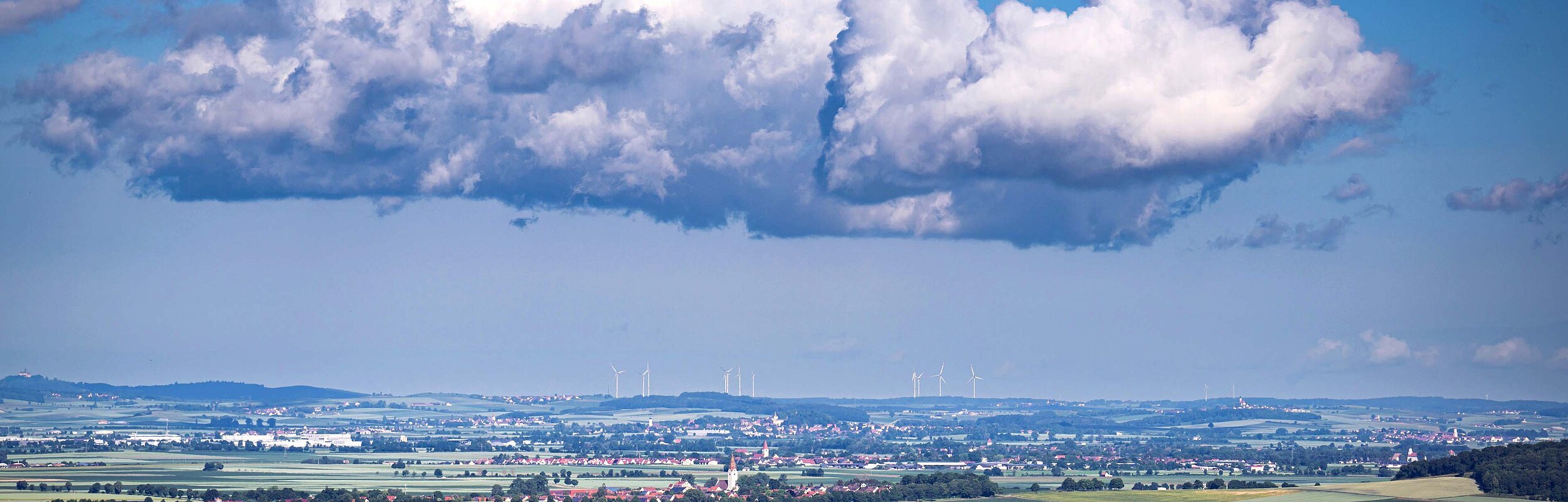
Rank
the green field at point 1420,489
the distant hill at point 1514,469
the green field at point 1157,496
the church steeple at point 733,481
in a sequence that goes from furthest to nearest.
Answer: the church steeple at point 733,481
the green field at point 1157,496
the green field at point 1420,489
the distant hill at point 1514,469

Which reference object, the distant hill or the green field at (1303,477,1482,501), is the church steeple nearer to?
the green field at (1303,477,1482,501)

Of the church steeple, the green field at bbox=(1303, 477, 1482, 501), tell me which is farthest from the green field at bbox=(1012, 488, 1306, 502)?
the church steeple

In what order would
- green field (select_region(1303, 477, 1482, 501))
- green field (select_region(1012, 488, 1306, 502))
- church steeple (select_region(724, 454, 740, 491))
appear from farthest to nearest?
church steeple (select_region(724, 454, 740, 491)) → green field (select_region(1012, 488, 1306, 502)) → green field (select_region(1303, 477, 1482, 501))

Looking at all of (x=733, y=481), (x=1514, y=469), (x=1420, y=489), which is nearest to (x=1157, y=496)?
(x=1420, y=489)

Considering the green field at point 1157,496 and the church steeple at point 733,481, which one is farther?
the church steeple at point 733,481

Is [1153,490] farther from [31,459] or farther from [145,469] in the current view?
[31,459]

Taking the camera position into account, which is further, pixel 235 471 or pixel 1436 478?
pixel 235 471

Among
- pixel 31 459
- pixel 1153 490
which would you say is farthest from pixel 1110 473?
pixel 31 459

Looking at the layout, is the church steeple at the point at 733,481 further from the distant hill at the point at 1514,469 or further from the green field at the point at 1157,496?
the distant hill at the point at 1514,469

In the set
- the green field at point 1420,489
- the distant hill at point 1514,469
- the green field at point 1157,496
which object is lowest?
the green field at point 1157,496

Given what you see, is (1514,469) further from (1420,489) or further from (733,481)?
(733,481)

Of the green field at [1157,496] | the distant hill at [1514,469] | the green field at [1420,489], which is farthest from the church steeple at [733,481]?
the distant hill at [1514,469]
